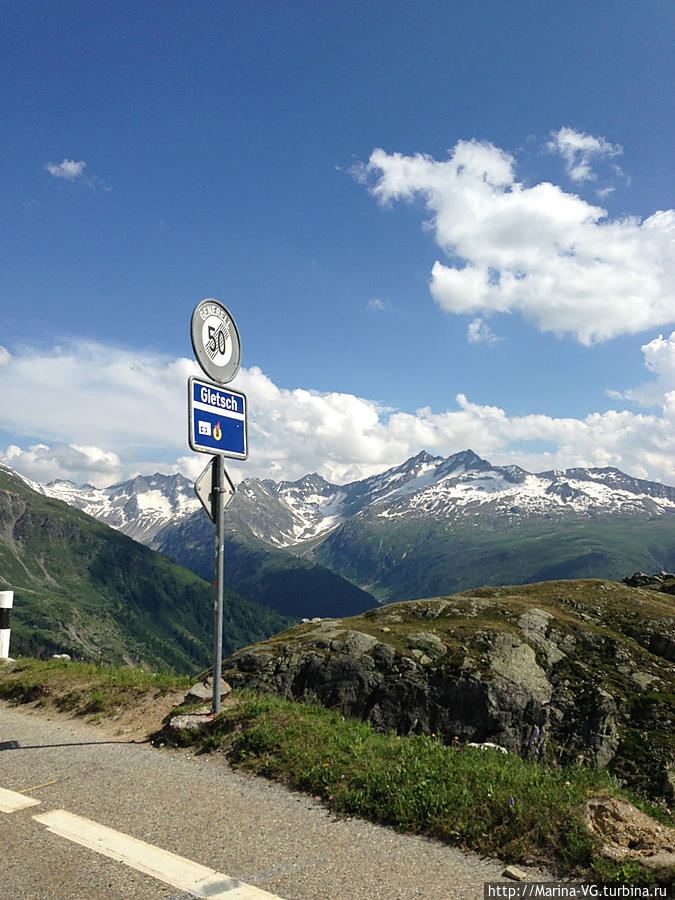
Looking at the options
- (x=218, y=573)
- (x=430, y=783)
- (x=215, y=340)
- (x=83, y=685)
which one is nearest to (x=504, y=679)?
(x=83, y=685)

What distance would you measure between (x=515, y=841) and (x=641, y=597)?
39.4 m

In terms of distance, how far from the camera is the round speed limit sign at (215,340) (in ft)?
37.4

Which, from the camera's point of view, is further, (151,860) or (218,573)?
(218,573)

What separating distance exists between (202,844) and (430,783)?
295cm

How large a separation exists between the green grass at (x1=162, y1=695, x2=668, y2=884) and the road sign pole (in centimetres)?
77

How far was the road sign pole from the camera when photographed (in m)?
10.5

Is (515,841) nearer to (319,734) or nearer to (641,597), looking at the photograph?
(319,734)

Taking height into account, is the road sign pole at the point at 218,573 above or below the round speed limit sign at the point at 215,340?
below

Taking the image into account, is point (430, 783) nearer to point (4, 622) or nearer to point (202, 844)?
point (202, 844)

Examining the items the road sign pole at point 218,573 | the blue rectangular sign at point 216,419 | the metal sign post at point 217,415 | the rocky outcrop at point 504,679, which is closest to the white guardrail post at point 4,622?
the rocky outcrop at point 504,679

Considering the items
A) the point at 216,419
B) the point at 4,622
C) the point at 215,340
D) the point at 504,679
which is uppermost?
the point at 215,340

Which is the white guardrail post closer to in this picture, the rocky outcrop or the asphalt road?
the rocky outcrop

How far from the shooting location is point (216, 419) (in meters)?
11.4

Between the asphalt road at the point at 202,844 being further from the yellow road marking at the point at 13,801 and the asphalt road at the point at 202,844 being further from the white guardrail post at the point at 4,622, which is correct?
the white guardrail post at the point at 4,622
